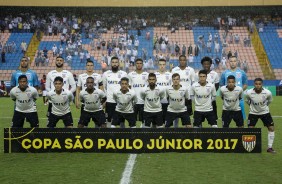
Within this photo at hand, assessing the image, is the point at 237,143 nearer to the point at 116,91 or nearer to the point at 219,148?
the point at 219,148

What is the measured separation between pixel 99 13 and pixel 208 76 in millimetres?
32609

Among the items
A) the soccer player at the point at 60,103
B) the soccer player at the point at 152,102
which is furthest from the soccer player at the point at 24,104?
the soccer player at the point at 152,102

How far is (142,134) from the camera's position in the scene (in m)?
10.3

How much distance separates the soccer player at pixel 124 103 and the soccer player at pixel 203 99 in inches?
49.7

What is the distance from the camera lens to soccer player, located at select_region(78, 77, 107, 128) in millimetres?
11312

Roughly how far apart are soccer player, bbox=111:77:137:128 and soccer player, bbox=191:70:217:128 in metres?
1.26

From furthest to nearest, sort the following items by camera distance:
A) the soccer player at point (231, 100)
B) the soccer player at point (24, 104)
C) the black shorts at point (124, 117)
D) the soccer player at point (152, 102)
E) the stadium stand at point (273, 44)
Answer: the stadium stand at point (273, 44) → the black shorts at point (124, 117) → the soccer player at point (152, 102) → the soccer player at point (24, 104) → the soccer player at point (231, 100)

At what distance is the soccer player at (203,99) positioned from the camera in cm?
1113

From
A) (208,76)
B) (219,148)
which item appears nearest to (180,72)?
(208,76)

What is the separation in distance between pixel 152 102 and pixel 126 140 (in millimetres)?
1339

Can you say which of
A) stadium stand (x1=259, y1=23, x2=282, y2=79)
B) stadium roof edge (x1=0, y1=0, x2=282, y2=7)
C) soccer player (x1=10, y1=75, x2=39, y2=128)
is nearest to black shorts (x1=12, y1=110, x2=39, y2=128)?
soccer player (x1=10, y1=75, x2=39, y2=128)

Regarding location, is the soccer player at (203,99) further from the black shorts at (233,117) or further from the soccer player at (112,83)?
→ the soccer player at (112,83)

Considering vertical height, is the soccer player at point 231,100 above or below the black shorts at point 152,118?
above

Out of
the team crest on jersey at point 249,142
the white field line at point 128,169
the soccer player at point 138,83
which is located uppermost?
the soccer player at point 138,83
